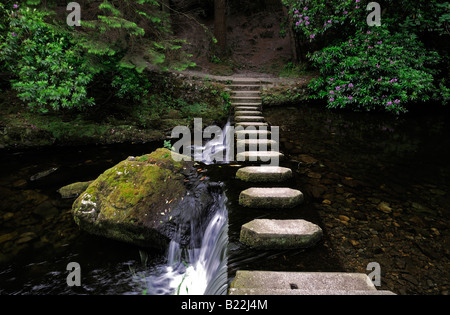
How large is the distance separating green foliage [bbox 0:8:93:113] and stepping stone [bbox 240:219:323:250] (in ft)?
20.0

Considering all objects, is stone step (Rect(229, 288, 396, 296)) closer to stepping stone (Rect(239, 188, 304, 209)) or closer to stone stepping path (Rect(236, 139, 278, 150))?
stepping stone (Rect(239, 188, 304, 209))

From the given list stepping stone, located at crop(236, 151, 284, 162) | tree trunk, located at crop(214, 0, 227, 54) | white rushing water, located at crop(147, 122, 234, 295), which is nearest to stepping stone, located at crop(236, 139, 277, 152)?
stepping stone, located at crop(236, 151, 284, 162)

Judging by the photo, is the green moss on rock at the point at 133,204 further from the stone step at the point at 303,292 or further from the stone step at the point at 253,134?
the stone step at the point at 253,134

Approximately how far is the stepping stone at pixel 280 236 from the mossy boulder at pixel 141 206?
4.03 feet

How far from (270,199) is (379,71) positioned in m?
7.89

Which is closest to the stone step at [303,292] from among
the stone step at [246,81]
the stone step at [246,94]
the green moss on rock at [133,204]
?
the green moss on rock at [133,204]

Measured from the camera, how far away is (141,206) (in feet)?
12.6

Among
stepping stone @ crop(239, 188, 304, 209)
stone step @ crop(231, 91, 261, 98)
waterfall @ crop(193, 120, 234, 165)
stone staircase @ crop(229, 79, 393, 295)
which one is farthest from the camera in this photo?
stone step @ crop(231, 91, 261, 98)

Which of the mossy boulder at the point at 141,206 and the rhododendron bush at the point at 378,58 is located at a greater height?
the rhododendron bush at the point at 378,58

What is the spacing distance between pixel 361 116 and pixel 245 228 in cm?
814

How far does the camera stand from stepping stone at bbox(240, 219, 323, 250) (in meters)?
2.92

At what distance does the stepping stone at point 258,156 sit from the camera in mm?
5387

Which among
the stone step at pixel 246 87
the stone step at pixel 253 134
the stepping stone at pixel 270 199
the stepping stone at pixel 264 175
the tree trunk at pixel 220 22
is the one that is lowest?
the stepping stone at pixel 270 199
